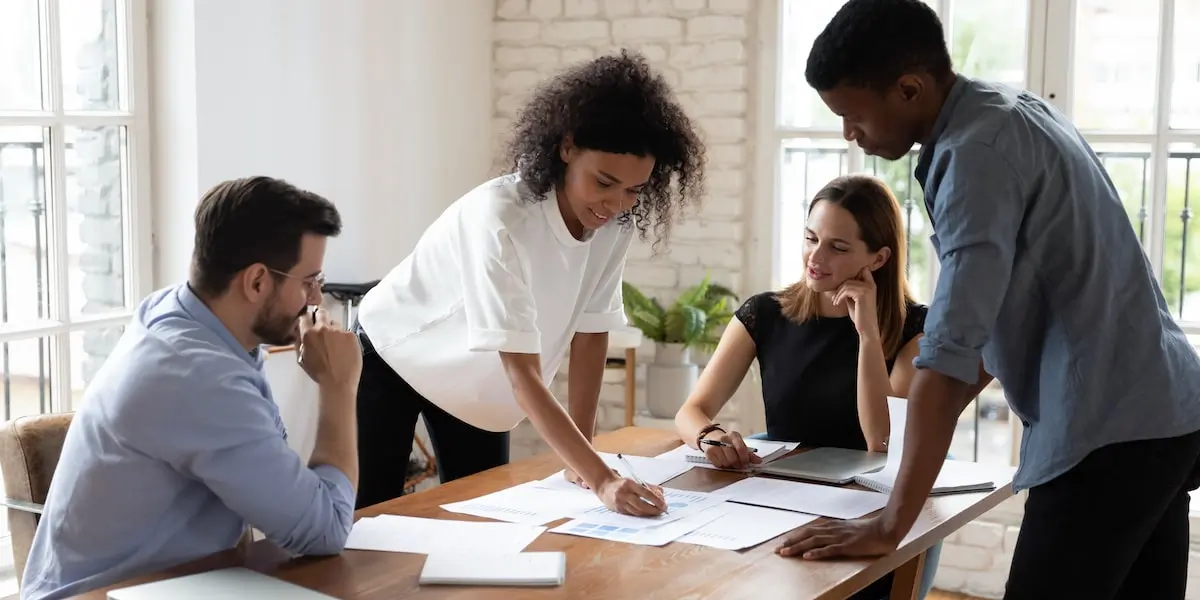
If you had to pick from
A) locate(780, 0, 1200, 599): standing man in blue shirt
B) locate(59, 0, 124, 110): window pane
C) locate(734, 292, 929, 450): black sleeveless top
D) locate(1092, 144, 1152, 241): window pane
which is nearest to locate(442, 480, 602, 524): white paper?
locate(780, 0, 1200, 599): standing man in blue shirt

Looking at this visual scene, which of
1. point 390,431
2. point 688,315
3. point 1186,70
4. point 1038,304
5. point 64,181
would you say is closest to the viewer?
point 1038,304

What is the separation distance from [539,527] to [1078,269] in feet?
2.78

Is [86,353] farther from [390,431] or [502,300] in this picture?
[502,300]

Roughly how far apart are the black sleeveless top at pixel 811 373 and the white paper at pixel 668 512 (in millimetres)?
637

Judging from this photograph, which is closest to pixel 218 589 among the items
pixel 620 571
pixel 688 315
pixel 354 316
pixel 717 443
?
pixel 620 571

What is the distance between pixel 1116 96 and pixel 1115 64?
0.09 meters

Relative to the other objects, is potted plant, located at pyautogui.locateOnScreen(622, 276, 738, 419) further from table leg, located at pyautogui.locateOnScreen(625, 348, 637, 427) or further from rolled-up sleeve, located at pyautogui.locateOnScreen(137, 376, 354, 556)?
rolled-up sleeve, located at pyautogui.locateOnScreen(137, 376, 354, 556)

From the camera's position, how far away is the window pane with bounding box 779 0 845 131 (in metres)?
4.16

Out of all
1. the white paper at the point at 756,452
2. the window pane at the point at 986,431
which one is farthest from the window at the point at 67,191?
the window pane at the point at 986,431

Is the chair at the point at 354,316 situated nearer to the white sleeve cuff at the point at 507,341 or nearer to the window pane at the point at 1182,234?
the white sleeve cuff at the point at 507,341

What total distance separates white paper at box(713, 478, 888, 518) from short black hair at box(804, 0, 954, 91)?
0.74 m

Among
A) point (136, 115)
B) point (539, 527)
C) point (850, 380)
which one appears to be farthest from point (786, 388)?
point (136, 115)

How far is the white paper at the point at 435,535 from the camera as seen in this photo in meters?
1.80

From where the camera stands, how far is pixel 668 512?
2014mm
